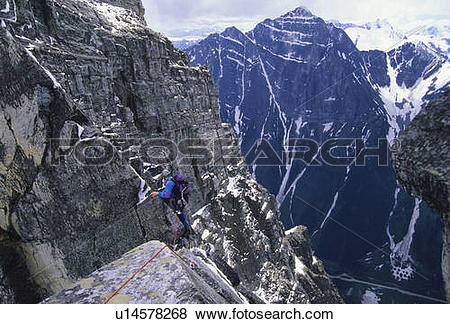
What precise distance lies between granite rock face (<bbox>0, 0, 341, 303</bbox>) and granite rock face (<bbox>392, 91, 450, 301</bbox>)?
19.6 feet

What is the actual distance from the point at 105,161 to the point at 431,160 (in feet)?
34.4

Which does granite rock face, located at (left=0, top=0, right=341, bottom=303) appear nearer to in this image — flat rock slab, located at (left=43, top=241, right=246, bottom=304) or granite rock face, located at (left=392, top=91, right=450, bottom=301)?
flat rock slab, located at (left=43, top=241, right=246, bottom=304)

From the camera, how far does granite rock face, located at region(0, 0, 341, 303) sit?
27.0 ft

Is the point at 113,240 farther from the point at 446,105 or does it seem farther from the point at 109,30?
the point at 109,30

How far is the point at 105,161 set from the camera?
10445 mm

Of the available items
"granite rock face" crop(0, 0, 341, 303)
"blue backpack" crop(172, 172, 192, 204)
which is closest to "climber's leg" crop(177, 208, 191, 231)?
"granite rock face" crop(0, 0, 341, 303)

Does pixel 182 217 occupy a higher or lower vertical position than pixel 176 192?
lower

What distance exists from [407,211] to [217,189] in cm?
15055

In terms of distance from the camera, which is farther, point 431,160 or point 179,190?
point 179,190

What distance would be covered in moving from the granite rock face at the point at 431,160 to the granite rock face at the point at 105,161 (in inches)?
236
